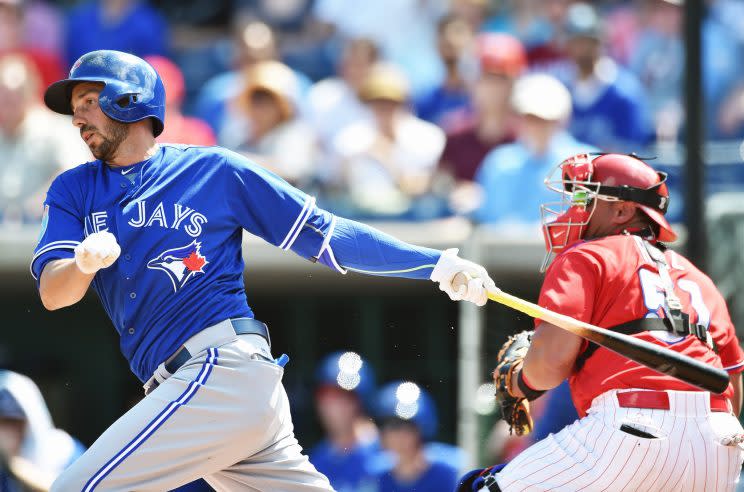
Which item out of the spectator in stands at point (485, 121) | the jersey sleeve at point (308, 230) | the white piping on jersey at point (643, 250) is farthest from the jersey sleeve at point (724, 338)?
the spectator in stands at point (485, 121)

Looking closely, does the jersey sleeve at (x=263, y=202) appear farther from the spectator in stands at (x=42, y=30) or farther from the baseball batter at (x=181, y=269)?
the spectator in stands at (x=42, y=30)

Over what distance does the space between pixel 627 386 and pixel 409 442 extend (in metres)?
2.96

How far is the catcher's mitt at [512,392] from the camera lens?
4.32 m

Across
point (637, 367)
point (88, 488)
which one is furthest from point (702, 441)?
point (88, 488)

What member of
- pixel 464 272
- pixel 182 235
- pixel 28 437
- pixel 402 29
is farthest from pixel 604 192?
pixel 402 29

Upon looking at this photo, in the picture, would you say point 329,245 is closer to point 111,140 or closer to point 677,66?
point 111,140

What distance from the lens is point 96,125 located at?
4184 mm

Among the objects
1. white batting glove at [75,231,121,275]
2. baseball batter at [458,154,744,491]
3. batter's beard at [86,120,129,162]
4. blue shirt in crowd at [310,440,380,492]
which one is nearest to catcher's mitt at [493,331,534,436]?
baseball batter at [458,154,744,491]

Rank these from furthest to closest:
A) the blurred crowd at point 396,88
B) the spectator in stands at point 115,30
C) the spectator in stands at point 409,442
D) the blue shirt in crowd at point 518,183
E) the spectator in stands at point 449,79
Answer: the spectator in stands at point 115,30
the spectator in stands at point 449,79
the blurred crowd at point 396,88
the blue shirt in crowd at point 518,183
the spectator in stands at point 409,442

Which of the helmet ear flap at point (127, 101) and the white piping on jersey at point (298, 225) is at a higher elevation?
the helmet ear flap at point (127, 101)

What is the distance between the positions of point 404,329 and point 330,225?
→ 151 inches

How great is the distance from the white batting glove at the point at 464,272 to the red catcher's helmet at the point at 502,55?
4.45 metres

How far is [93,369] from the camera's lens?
8641 mm

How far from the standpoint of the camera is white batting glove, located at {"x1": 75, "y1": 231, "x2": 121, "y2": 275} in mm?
3738
